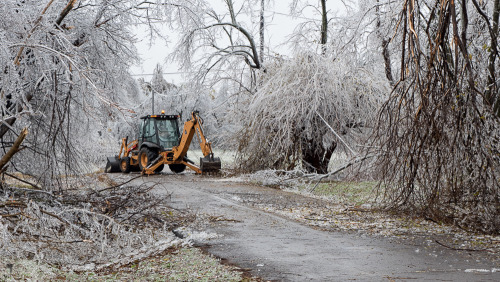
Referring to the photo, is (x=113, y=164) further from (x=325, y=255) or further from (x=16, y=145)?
(x=325, y=255)

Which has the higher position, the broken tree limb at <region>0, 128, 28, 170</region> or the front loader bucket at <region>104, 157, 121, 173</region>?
the broken tree limb at <region>0, 128, 28, 170</region>

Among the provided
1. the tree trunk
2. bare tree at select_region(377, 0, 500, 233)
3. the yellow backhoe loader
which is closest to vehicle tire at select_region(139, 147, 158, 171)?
the yellow backhoe loader

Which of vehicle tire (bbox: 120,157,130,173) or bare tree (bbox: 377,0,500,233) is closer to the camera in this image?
bare tree (bbox: 377,0,500,233)

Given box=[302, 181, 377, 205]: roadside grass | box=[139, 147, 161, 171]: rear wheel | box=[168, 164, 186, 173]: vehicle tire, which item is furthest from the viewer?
box=[168, 164, 186, 173]: vehicle tire

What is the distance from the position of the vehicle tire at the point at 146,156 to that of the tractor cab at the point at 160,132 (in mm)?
212

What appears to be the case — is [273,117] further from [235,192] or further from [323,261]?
[323,261]

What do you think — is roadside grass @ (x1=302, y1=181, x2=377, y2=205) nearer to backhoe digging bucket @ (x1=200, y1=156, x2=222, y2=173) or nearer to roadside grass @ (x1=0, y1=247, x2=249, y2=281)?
backhoe digging bucket @ (x1=200, y1=156, x2=222, y2=173)

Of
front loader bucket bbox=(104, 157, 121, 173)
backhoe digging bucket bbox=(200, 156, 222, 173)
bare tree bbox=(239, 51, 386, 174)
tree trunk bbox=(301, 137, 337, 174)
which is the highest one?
bare tree bbox=(239, 51, 386, 174)

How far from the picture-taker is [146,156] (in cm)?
2245

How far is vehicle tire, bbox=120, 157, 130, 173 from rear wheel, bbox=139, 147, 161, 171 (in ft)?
4.36

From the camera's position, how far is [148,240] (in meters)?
6.98

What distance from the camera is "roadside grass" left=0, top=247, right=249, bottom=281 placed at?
5.03 meters

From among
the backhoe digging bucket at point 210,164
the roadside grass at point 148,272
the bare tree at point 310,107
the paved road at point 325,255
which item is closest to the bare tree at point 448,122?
the paved road at point 325,255

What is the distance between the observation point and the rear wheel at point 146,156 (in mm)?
21812
